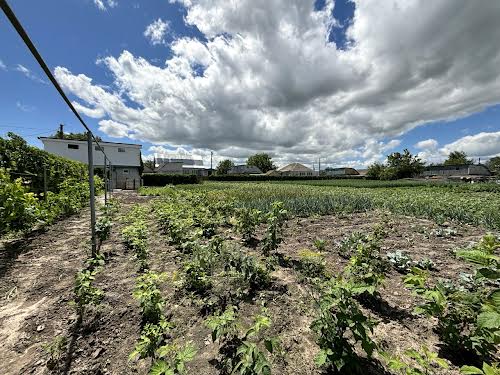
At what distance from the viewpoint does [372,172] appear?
6806 centimetres

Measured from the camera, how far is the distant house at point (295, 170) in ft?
287

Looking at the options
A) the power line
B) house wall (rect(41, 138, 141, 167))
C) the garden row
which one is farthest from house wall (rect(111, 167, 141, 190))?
the power line

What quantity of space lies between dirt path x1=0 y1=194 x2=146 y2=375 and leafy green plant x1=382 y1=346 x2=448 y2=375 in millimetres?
2094

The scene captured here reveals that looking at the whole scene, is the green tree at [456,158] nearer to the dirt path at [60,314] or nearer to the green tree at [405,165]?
the green tree at [405,165]

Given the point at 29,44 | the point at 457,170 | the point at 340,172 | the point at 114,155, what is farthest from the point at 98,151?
the point at 340,172

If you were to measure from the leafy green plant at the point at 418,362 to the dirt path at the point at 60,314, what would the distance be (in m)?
2.09

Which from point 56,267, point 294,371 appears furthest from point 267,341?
point 56,267

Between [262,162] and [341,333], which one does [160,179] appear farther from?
[262,162]

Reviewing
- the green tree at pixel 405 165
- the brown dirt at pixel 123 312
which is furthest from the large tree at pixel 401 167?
the brown dirt at pixel 123 312

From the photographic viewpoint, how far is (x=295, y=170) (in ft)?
288

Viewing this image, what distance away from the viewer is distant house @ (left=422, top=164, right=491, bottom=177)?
62750 mm

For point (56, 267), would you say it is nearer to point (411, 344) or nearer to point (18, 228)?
point (18, 228)

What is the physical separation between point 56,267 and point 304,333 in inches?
164

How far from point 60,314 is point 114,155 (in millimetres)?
34242
